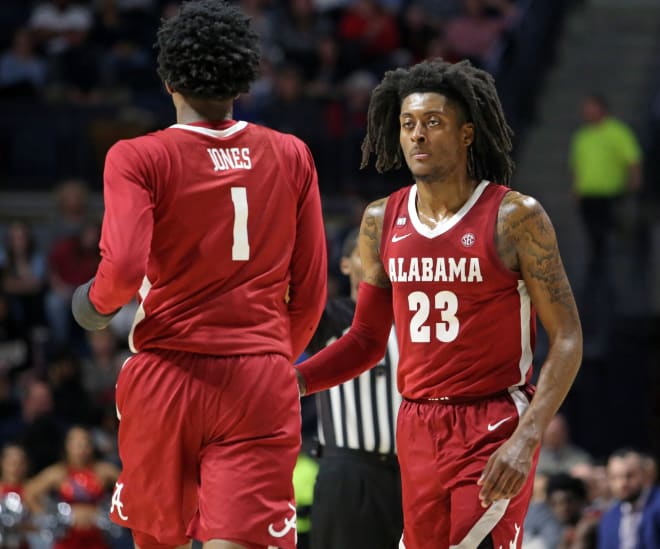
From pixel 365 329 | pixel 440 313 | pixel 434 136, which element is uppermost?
pixel 434 136

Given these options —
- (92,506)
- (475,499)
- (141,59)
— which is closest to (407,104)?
(475,499)

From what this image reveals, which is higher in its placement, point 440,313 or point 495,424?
point 440,313

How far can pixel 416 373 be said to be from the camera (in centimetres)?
511

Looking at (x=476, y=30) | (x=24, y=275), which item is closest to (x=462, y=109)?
(x=24, y=275)

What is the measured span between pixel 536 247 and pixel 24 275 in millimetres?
8635

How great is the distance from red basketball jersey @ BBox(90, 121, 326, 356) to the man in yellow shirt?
30.9 feet

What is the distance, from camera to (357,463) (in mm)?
6578

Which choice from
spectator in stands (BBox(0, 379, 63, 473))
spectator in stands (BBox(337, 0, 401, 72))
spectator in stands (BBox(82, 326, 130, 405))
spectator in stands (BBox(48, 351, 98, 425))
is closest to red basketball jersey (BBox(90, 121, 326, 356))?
spectator in stands (BBox(0, 379, 63, 473))

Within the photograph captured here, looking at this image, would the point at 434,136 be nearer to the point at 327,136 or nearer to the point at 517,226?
the point at 517,226

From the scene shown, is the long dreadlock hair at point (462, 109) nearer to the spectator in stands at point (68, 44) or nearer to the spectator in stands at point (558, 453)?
the spectator in stands at point (558, 453)

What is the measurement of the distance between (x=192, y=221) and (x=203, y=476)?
2.72 feet

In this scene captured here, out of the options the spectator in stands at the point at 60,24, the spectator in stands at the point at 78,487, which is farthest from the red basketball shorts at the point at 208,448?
the spectator in stands at the point at 60,24

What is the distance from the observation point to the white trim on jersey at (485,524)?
4848 mm

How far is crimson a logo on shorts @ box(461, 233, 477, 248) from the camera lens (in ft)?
16.4
